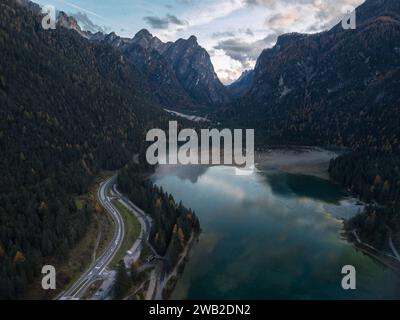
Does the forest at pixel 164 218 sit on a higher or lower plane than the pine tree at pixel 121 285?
higher

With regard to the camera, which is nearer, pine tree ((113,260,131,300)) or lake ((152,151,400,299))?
pine tree ((113,260,131,300))

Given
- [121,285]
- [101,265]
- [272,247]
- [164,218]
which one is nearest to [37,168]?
[164,218]

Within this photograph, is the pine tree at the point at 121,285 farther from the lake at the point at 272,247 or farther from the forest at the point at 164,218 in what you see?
the forest at the point at 164,218

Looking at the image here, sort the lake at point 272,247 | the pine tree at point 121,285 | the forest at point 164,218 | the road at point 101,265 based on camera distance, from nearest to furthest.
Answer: the pine tree at point 121,285, the road at point 101,265, the lake at point 272,247, the forest at point 164,218

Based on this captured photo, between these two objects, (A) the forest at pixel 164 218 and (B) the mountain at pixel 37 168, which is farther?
(A) the forest at pixel 164 218

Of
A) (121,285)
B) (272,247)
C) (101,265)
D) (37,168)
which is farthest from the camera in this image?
(37,168)

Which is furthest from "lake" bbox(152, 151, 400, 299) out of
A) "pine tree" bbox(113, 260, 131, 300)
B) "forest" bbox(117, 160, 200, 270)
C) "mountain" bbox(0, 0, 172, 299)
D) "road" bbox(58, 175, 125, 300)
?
"mountain" bbox(0, 0, 172, 299)

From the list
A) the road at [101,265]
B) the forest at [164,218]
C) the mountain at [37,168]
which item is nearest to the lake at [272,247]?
the forest at [164,218]

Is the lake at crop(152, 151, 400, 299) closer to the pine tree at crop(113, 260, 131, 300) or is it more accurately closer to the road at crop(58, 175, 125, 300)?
the pine tree at crop(113, 260, 131, 300)

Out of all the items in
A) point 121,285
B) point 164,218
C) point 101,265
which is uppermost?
point 164,218

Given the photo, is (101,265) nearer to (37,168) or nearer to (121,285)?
(121,285)
